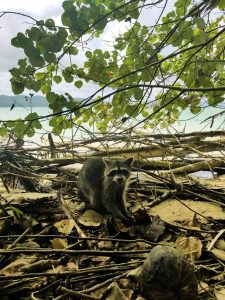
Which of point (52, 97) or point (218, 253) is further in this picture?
point (52, 97)

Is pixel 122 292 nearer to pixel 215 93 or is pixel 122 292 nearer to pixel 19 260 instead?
pixel 19 260

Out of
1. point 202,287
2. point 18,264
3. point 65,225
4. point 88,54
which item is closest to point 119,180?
point 65,225

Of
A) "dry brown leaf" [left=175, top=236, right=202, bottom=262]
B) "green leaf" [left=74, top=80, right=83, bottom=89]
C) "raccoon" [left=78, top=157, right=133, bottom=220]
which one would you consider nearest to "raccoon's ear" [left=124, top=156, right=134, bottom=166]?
"raccoon" [left=78, top=157, right=133, bottom=220]

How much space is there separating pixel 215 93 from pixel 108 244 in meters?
2.03

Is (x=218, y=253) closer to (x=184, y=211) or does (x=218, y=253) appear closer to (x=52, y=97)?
(x=184, y=211)

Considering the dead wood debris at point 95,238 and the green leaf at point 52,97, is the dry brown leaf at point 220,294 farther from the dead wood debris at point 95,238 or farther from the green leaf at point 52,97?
the green leaf at point 52,97

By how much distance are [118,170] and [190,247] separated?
7.50ft

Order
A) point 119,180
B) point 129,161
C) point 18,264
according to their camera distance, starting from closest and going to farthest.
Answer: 1. point 18,264
2. point 119,180
3. point 129,161

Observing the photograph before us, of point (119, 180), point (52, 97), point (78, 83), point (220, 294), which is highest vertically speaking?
point (78, 83)

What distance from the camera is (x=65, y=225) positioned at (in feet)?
11.3

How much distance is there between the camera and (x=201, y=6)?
3.36 m

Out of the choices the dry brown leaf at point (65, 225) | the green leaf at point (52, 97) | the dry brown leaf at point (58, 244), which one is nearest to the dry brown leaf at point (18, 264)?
the dry brown leaf at point (58, 244)

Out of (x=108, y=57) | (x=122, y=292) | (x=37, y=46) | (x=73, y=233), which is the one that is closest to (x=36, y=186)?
(x=73, y=233)

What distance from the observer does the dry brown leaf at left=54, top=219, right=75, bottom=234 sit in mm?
3344
